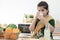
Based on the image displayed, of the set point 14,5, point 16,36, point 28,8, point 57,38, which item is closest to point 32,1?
point 28,8

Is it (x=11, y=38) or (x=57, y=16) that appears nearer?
(x=11, y=38)

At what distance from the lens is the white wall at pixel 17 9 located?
92.7 inches

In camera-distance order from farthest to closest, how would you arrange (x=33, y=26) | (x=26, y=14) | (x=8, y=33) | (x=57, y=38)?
1. (x=26, y=14)
2. (x=57, y=38)
3. (x=33, y=26)
4. (x=8, y=33)

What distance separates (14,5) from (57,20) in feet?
2.13

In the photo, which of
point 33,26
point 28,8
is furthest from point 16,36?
point 28,8

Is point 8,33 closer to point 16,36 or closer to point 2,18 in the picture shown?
point 16,36

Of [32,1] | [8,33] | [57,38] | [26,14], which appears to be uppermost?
[32,1]

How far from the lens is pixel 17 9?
2387 millimetres

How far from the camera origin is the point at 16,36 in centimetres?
133

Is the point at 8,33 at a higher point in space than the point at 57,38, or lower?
higher

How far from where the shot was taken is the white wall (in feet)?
7.73

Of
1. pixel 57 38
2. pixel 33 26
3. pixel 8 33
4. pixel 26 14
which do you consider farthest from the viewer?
pixel 26 14

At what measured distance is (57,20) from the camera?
2338 mm

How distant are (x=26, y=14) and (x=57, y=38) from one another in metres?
0.55
